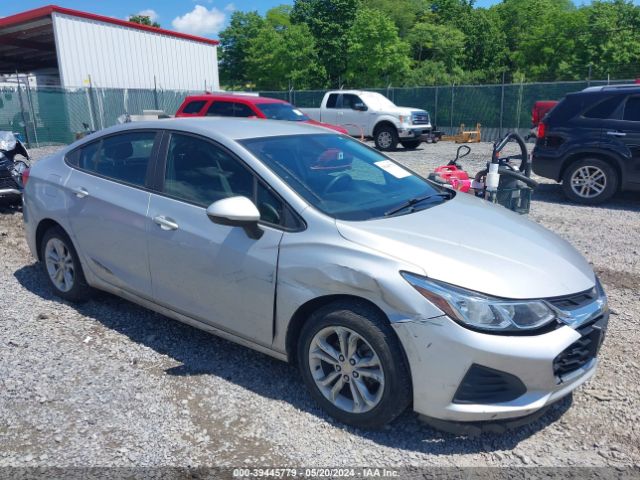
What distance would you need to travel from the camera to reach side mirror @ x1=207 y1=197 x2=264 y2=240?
3.02m

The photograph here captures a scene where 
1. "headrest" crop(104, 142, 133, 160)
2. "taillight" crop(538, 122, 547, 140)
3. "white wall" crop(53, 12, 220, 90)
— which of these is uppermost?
"white wall" crop(53, 12, 220, 90)

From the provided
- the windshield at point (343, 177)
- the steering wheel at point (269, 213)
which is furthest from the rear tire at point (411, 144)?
the steering wheel at point (269, 213)

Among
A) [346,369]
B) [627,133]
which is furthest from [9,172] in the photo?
[627,133]

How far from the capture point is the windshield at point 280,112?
12891 millimetres

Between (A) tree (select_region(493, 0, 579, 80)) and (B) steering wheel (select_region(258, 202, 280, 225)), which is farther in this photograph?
(A) tree (select_region(493, 0, 579, 80))

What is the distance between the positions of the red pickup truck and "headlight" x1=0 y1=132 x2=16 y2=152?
5.50m

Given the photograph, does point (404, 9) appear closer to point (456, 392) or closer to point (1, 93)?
point (1, 93)

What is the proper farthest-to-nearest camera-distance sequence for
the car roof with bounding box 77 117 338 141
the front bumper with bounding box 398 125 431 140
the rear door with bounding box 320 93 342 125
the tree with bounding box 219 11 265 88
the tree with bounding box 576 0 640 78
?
the tree with bounding box 219 11 265 88, the tree with bounding box 576 0 640 78, the rear door with bounding box 320 93 342 125, the front bumper with bounding box 398 125 431 140, the car roof with bounding box 77 117 338 141

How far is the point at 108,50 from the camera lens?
25.7 m

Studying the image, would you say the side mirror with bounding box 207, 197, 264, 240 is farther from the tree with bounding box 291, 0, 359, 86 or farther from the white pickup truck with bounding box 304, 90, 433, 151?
the tree with bounding box 291, 0, 359, 86

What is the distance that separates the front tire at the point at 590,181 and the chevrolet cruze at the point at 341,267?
5.61 metres

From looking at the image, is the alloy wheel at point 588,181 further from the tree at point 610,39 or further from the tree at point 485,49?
the tree at point 485,49

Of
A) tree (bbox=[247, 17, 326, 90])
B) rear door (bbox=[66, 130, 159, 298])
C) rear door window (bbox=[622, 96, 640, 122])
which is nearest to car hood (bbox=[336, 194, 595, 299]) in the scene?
rear door (bbox=[66, 130, 159, 298])

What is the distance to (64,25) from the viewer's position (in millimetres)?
23500
